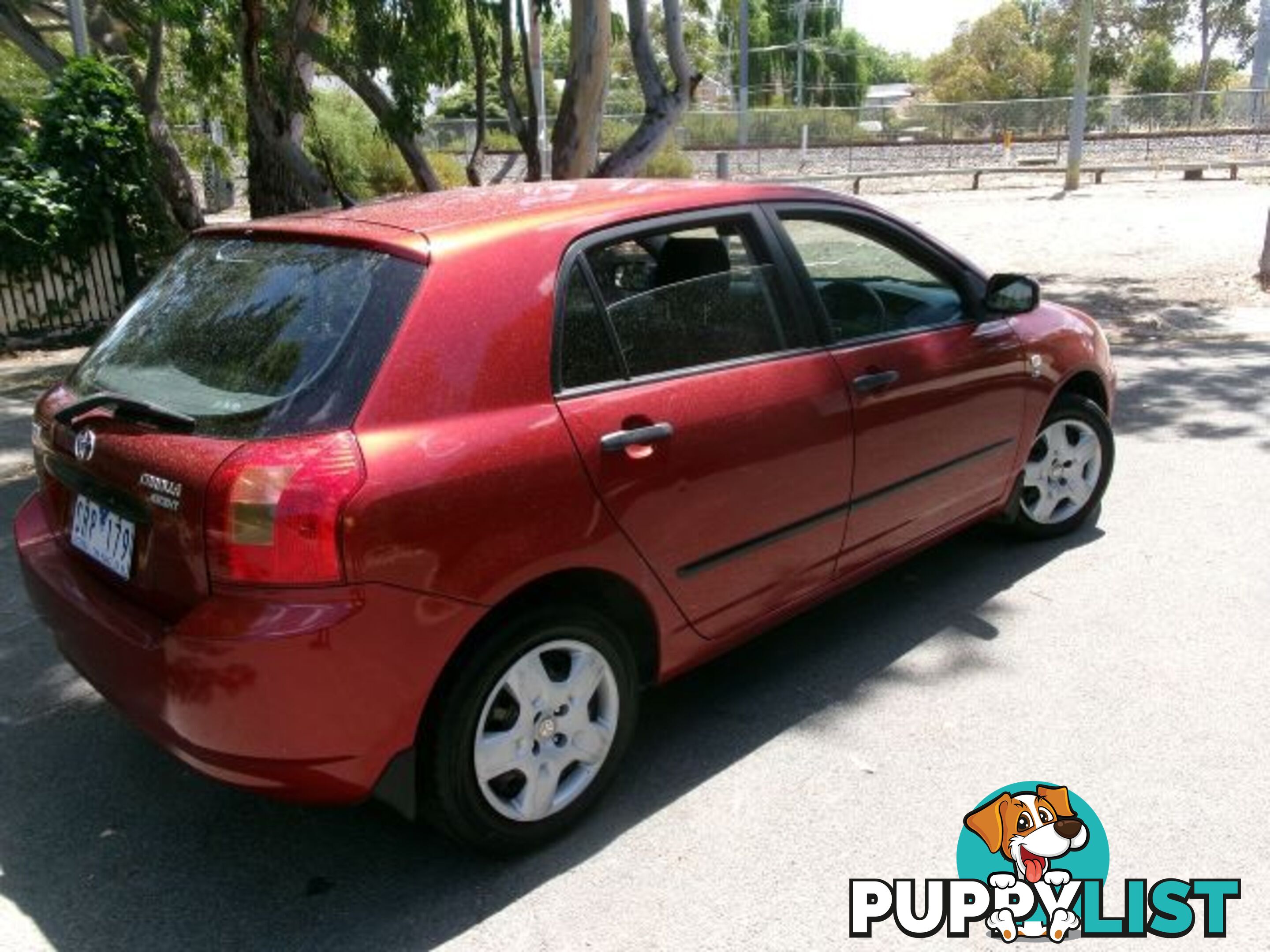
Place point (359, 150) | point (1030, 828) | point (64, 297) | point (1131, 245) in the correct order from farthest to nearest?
point (359, 150) → point (1131, 245) → point (64, 297) → point (1030, 828)

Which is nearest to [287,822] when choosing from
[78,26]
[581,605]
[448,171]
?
[581,605]

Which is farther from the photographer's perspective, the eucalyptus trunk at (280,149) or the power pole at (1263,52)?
the power pole at (1263,52)

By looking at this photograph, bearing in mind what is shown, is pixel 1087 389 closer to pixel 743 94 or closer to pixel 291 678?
pixel 291 678

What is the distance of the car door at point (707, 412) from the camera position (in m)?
2.77

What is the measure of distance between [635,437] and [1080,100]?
27.1 meters

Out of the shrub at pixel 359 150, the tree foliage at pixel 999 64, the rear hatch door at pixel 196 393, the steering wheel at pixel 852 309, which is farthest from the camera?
the tree foliage at pixel 999 64

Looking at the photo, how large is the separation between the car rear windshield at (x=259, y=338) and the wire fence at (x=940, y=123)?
32.1 m

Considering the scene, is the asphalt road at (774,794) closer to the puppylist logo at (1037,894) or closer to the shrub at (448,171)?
the puppylist logo at (1037,894)

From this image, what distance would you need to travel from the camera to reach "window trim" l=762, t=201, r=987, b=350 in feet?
11.1

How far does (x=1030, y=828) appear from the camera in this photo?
111 inches

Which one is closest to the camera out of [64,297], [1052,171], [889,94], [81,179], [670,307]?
[670,307]

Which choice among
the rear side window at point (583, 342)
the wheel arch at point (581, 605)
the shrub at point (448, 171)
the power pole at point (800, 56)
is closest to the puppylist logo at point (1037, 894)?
the wheel arch at point (581, 605)

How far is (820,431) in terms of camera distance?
3271mm

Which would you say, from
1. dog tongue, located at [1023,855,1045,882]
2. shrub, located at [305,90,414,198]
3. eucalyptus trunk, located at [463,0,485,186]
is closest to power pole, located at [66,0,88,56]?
eucalyptus trunk, located at [463,0,485,186]
